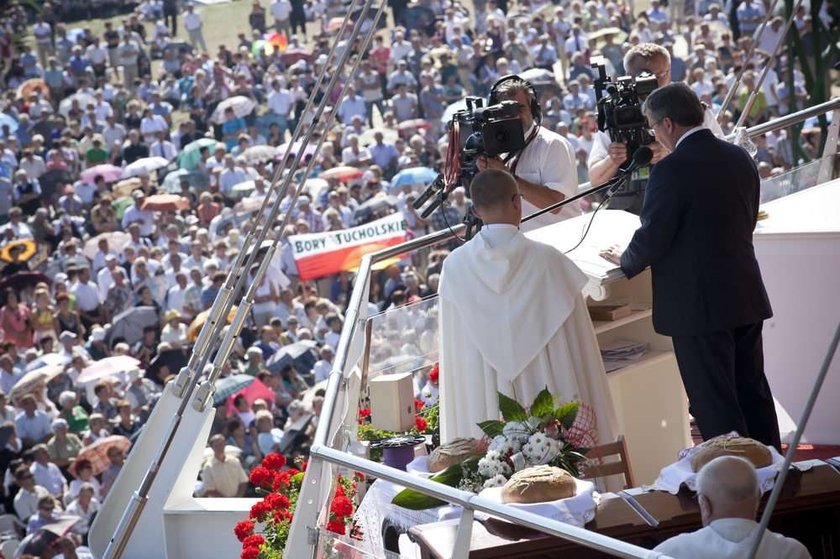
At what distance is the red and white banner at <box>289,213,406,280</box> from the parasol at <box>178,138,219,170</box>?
20.4 feet

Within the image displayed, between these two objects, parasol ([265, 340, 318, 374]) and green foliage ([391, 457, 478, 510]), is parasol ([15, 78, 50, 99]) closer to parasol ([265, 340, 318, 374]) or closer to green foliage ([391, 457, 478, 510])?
parasol ([265, 340, 318, 374])

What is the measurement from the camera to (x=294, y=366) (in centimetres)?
1583

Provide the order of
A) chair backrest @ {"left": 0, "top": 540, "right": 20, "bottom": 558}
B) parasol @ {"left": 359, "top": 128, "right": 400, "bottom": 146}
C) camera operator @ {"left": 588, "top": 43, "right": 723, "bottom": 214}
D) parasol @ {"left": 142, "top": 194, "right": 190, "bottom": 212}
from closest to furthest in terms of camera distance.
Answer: camera operator @ {"left": 588, "top": 43, "right": 723, "bottom": 214} → chair backrest @ {"left": 0, "top": 540, "right": 20, "bottom": 558} → parasol @ {"left": 142, "top": 194, "right": 190, "bottom": 212} → parasol @ {"left": 359, "top": 128, "right": 400, "bottom": 146}

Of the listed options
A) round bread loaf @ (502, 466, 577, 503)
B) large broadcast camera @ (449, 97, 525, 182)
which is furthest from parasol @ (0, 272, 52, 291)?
round bread loaf @ (502, 466, 577, 503)

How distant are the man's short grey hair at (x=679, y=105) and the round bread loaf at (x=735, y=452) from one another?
4.72 ft

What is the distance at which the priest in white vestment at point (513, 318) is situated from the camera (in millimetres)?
5527

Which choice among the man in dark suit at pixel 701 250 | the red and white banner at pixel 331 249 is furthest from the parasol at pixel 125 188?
the man in dark suit at pixel 701 250

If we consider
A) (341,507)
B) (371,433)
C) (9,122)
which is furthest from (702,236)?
(9,122)

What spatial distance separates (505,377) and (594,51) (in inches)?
817

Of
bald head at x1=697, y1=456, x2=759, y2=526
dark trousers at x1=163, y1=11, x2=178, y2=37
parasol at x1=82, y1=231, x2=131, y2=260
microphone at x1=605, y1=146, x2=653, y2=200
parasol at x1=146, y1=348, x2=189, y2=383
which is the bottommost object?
parasol at x1=146, y1=348, x2=189, y2=383

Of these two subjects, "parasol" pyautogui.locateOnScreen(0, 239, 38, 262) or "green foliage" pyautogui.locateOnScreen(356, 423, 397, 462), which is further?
"parasol" pyautogui.locateOnScreen(0, 239, 38, 262)

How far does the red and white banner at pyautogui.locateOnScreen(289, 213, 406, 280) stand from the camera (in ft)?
61.6

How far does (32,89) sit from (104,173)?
5.64 metres

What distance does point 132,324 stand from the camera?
17.9 meters
